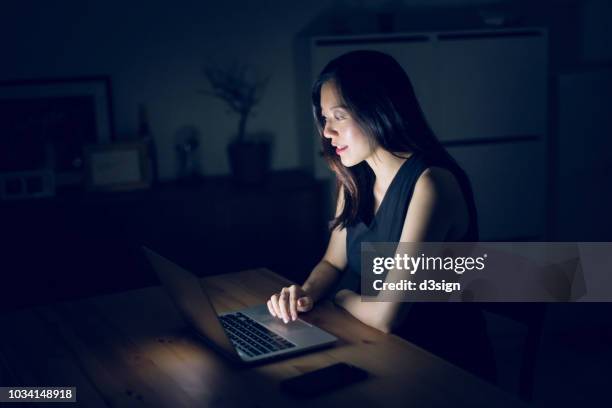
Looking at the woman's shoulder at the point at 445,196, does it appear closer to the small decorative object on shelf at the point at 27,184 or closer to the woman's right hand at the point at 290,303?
the woman's right hand at the point at 290,303

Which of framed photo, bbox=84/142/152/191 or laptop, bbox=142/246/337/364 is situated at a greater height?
framed photo, bbox=84/142/152/191

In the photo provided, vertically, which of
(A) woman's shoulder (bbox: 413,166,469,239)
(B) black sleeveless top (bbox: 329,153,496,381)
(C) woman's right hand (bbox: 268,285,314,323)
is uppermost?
(A) woman's shoulder (bbox: 413,166,469,239)

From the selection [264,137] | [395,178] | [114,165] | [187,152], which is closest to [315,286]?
[395,178]

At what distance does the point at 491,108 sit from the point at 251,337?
8.22ft

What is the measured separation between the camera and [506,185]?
402cm

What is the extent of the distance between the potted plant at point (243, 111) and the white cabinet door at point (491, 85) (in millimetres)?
887

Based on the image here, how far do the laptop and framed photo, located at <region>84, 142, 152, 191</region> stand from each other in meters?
1.82

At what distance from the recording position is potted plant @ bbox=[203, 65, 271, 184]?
3754mm

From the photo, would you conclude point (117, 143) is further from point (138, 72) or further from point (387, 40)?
point (387, 40)

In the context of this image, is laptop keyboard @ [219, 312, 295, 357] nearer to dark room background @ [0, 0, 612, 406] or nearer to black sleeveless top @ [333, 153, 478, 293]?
black sleeveless top @ [333, 153, 478, 293]

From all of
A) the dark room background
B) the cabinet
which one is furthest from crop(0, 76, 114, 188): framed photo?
the cabinet

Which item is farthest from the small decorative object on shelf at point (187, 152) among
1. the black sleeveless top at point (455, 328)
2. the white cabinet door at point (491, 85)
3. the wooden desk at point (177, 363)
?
the black sleeveless top at point (455, 328)

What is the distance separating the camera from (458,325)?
2.10 m
